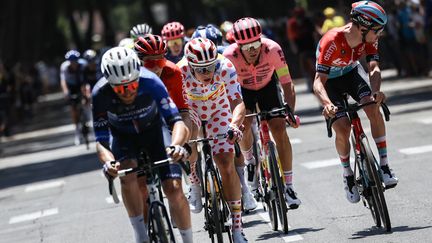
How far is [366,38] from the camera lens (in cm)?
1109

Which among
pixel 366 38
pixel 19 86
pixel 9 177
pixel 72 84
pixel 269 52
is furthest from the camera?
pixel 19 86

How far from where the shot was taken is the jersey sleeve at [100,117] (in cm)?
895

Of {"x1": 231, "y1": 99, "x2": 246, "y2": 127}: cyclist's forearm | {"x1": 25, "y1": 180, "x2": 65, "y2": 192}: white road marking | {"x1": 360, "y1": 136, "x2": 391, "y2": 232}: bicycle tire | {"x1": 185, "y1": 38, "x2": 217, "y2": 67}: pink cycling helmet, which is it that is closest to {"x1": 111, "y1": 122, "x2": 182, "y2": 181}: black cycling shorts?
{"x1": 185, "y1": 38, "x2": 217, "y2": 67}: pink cycling helmet

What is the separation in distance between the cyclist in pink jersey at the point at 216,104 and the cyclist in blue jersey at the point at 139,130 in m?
1.15

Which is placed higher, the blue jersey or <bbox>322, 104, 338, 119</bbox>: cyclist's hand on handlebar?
the blue jersey

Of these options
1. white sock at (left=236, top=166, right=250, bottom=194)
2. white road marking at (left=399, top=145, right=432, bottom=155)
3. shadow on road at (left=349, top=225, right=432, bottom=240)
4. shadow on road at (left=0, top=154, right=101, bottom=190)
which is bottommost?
shadow on road at (left=0, top=154, right=101, bottom=190)

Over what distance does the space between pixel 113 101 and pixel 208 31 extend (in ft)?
17.9

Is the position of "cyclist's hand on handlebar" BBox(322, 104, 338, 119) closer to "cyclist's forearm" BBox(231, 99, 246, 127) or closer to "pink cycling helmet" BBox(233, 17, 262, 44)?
"cyclist's forearm" BBox(231, 99, 246, 127)

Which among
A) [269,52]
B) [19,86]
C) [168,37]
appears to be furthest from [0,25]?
[269,52]

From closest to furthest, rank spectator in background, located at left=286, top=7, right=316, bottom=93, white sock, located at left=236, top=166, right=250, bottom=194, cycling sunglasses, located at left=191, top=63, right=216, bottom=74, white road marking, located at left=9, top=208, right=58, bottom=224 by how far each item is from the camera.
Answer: cycling sunglasses, located at left=191, top=63, right=216, bottom=74
white sock, located at left=236, top=166, right=250, bottom=194
white road marking, located at left=9, top=208, right=58, bottom=224
spectator in background, located at left=286, top=7, right=316, bottom=93

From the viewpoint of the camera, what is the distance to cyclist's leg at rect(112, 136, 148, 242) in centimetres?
903

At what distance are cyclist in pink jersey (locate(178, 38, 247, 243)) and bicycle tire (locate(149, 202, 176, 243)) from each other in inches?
62.9

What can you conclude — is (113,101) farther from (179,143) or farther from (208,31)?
(208,31)

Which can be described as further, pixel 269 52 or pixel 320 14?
pixel 320 14
